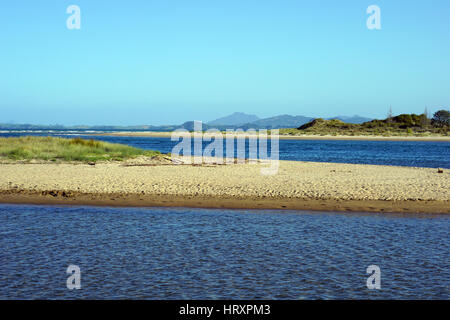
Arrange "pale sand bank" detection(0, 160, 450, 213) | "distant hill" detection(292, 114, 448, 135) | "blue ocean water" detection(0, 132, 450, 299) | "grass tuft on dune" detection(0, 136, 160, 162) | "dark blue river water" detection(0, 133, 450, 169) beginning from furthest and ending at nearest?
"distant hill" detection(292, 114, 448, 135)
"dark blue river water" detection(0, 133, 450, 169)
"grass tuft on dune" detection(0, 136, 160, 162)
"pale sand bank" detection(0, 160, 450, 213)
"blue ocean water" detection(0, 132, 450, 299)

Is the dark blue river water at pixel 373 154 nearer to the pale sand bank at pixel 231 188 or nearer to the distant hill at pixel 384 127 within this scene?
the pale sand bank at pixel 231 188

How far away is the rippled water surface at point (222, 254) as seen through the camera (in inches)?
327

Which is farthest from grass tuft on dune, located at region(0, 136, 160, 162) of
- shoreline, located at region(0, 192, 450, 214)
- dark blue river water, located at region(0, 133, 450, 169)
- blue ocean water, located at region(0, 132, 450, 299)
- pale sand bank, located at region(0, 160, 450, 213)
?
blue ocean water, located at region(0, 132, 450, 299)

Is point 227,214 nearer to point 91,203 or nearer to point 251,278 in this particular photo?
point 91,203

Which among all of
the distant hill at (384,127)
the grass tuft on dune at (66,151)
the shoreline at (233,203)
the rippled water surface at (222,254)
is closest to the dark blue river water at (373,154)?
the grass tuft on dune at (66,151)

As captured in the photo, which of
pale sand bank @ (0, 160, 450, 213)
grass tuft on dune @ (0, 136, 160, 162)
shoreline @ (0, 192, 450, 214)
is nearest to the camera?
shoreline @ (0, 192, 450, 214)

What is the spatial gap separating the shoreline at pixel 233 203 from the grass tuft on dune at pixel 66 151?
42.5 ft

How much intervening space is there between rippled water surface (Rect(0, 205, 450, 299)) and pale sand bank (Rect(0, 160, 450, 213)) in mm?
1753

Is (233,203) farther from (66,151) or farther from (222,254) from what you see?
(66,151)

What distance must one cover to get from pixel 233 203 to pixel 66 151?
64.0 ft

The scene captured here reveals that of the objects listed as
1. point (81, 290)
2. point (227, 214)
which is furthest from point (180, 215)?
point (81, 290)

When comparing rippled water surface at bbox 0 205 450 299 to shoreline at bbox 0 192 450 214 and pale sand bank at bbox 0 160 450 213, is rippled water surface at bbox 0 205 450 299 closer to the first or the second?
shoreline at bbox 0 192 450 214

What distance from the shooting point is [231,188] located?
65.1ft

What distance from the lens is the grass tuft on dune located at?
3112 cm
